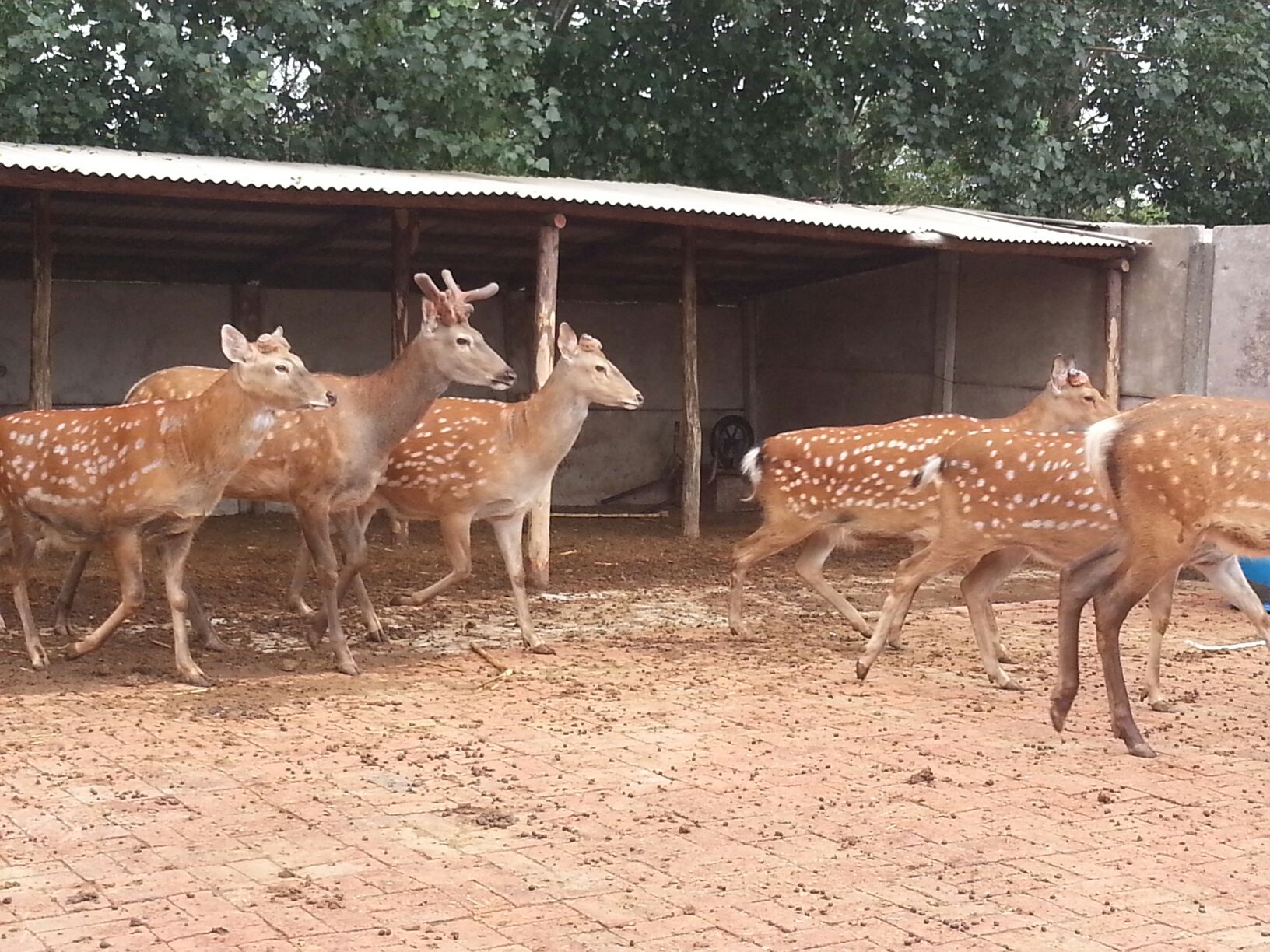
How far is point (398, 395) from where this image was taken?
7.62 m

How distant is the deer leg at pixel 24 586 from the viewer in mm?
7094

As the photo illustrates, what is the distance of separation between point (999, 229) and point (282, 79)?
24.5 ft

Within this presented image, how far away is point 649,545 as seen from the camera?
12.3 meters

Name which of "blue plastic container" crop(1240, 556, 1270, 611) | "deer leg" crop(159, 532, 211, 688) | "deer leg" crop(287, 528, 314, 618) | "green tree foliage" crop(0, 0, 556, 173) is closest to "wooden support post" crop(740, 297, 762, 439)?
"green tree foliage" crop(0, 0, 556, 173)

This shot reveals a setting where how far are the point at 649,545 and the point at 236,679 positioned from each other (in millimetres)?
5636

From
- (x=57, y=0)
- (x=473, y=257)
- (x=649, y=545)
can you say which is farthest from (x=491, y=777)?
(x=57, y=0)

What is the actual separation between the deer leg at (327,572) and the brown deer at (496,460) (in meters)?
0.70

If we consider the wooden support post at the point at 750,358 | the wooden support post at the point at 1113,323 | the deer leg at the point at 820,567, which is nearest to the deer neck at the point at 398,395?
the deer leg at the point at 820,567

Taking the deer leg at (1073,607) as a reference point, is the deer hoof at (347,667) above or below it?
below

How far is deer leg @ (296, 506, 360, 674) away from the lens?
729cm

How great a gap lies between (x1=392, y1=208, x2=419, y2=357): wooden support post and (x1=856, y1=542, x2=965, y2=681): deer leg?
4.74 metres

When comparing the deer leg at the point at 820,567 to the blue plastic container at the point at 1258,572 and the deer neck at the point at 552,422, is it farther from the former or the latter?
the blue plastic container at the point at 1258,572

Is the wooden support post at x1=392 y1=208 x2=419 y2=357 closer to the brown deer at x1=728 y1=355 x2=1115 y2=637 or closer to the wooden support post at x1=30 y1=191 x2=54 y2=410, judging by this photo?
the wooden support post at x1=30 y1=191 x2=54 y2=410

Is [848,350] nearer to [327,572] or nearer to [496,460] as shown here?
[496,460]
